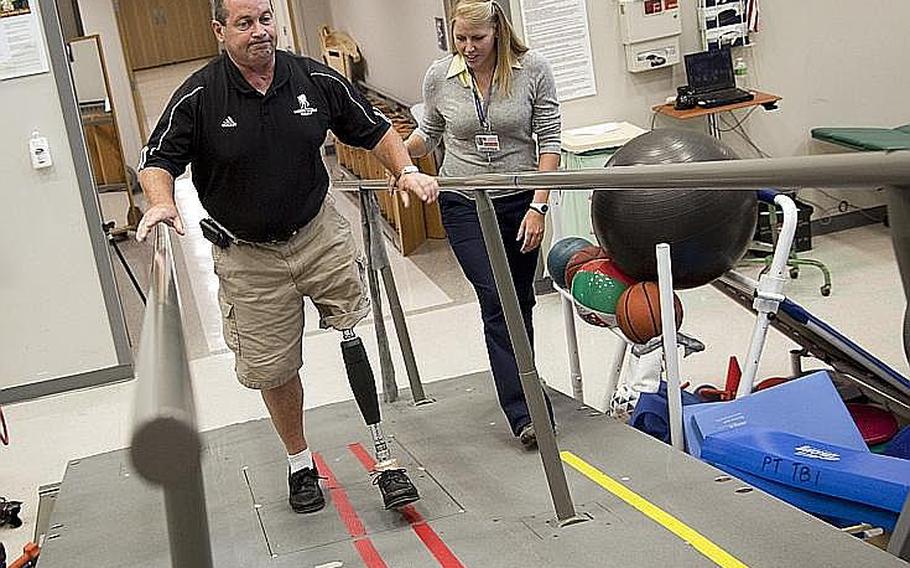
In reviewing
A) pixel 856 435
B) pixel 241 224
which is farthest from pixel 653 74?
pixel 241 224

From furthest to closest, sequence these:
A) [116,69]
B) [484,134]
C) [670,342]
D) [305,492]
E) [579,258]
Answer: [116,69] < [579,258] < [484,134] < [670,342] < [305,492]

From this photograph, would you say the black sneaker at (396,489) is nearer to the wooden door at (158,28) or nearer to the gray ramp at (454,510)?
the gray ramp at (454,510)

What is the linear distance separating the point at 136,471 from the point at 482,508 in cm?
250

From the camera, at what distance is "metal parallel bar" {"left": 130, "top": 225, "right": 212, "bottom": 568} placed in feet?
2.55

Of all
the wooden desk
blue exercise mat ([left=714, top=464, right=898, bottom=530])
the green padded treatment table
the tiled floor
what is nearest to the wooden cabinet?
the tiled floor

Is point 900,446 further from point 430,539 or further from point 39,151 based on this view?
point 39,151

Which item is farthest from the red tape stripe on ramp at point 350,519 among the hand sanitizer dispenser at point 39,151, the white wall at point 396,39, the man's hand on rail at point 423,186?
the white wall at point 396,39

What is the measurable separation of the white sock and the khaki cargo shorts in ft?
0.75

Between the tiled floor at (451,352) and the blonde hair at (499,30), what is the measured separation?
134 cm

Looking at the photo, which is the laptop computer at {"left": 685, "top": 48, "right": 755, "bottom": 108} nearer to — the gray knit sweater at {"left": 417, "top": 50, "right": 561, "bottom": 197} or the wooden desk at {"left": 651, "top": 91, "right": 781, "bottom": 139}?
the wooden desk at {"left": 651, "top": 91, "right": 781, "bottom": 139}

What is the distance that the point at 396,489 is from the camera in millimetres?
3193

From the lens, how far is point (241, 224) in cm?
318

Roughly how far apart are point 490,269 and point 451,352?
2050mm

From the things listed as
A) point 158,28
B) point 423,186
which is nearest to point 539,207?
point 423,186
